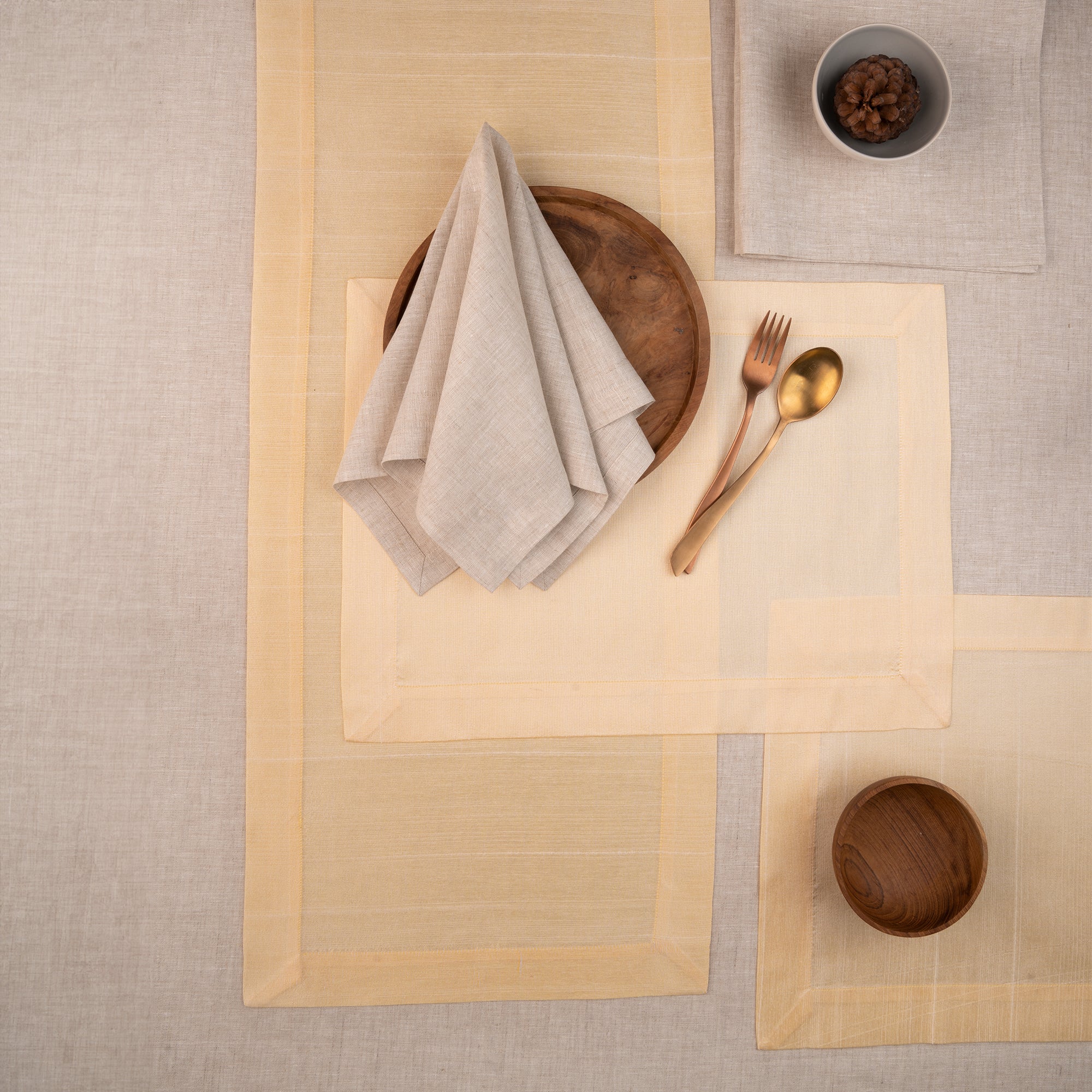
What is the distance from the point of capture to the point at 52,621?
61 centimetres

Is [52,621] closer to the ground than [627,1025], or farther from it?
farther from it

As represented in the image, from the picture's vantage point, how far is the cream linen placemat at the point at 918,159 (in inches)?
24.0

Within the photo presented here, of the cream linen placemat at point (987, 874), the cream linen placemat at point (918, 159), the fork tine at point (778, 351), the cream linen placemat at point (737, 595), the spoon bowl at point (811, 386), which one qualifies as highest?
the cream linen placemat at point (918, 159)

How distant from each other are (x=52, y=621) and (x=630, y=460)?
0.51 metres

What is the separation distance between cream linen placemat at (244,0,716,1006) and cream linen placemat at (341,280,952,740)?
3cm

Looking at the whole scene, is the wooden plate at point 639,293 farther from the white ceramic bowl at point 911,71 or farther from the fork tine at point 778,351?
the white ceramic bowl at point 911,71

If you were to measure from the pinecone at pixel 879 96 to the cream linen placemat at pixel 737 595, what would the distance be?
124mm

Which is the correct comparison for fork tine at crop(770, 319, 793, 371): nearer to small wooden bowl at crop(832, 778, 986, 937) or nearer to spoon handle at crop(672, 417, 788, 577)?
spoon handle at crop(672, 417, 788, 577)

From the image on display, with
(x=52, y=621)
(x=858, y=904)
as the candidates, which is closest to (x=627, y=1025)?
(x=858, y=904)

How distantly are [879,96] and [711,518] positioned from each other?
1.19 ft

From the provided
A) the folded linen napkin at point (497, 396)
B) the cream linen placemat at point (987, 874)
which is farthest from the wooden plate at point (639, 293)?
the cream linen placemat at point (987, 874)

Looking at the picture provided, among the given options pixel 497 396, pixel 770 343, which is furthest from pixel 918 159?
pixel 497 396

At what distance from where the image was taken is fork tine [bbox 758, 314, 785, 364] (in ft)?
1.99

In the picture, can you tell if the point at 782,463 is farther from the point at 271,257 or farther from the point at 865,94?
the point at 271,257
